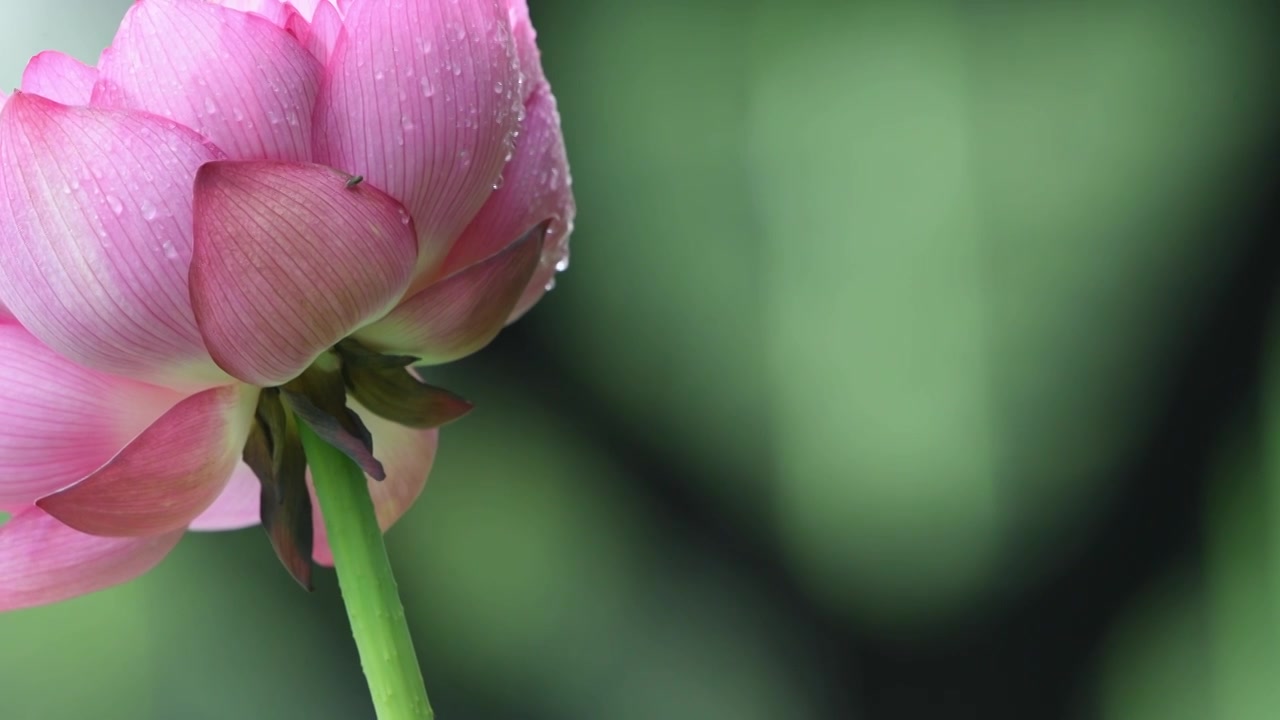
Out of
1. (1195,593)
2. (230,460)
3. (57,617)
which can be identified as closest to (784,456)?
(1195,593)

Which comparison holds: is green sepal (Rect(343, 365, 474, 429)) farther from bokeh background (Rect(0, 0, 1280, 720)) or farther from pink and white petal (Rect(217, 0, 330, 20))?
bokeh background (Rect(0, 0, 1280, 720))

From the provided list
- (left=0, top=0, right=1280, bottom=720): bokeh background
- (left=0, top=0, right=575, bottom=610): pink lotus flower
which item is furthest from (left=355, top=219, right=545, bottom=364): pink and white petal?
(left=0, top=0, right=1280, bottom=720): bokeh background

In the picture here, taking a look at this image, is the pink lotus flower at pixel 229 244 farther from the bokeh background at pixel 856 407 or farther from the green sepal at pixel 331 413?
the bokeh background at pixel 856 407

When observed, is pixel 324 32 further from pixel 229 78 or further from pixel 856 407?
pixel 856 407

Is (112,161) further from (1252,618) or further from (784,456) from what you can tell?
(1252,618)

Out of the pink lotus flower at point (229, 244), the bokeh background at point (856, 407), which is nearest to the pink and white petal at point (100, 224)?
the pink lotus flower at point (229, 244)

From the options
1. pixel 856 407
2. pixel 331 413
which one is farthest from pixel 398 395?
pixel 856 407
